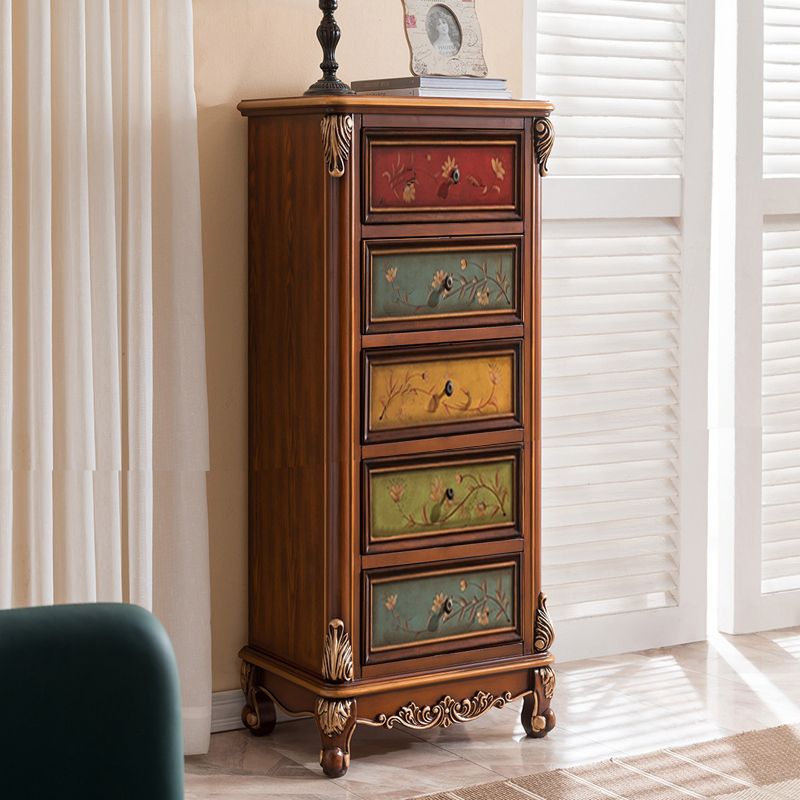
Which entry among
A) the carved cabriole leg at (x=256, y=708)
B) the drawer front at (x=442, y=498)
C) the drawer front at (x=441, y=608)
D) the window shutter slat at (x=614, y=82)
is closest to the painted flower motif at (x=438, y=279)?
the drawer front at (x=442, y=498)

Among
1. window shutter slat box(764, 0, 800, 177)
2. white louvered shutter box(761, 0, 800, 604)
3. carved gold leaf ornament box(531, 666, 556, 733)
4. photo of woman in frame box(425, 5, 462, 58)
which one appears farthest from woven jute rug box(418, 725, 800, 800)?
window shutter slat box(764, 0, 800, 177)

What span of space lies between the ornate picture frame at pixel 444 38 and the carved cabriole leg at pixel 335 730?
4.08 feet

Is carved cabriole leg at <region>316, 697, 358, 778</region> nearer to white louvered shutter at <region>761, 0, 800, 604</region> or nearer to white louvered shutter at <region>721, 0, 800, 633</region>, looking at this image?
white louvered shutter at <region>721, 0, 800, 633</region>

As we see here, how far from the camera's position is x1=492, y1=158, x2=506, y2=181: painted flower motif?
287 cm

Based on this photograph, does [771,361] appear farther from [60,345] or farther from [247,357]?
[60,345]

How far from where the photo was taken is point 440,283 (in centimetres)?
281

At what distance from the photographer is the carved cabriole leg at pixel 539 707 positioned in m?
3.00

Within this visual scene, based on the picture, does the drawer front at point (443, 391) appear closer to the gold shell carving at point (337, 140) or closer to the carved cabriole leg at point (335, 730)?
the gold shell carving at point (337, 140)

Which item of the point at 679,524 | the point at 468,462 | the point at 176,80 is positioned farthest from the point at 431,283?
the point at 679,524

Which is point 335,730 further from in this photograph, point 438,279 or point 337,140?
point 337,140

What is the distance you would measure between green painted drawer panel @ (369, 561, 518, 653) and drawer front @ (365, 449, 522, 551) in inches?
3.0

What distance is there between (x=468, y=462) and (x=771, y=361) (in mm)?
1312

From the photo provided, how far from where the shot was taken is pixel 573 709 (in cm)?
322

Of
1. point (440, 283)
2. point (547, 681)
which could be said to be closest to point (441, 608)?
point (547, 681)
